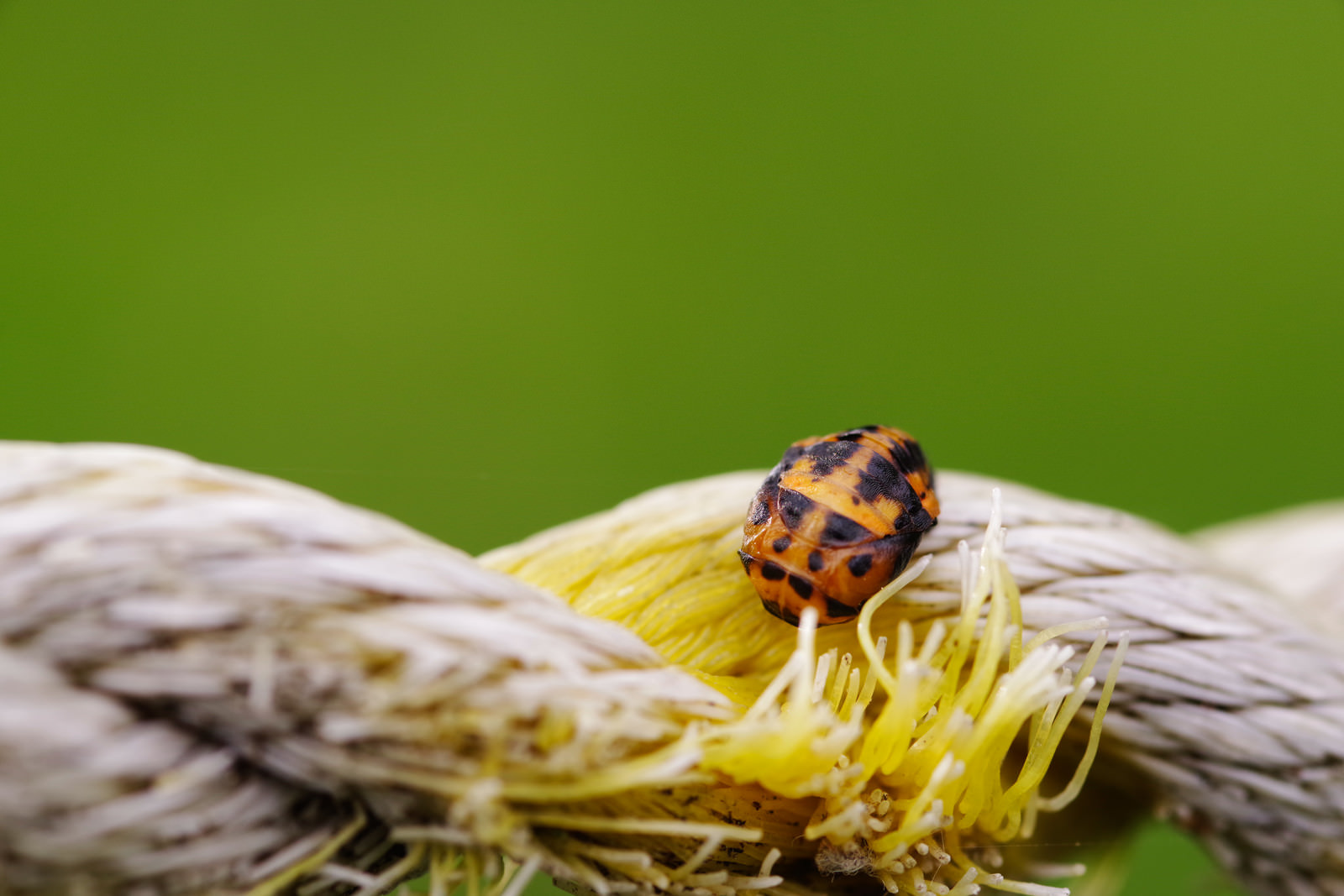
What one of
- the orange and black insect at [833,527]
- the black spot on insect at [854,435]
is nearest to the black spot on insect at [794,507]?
the orange and black insect at [833,527]

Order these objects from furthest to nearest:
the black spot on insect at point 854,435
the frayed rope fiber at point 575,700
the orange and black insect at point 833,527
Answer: the black spot on insect at point 854,435, the orange and black insect at point 833,527, the frayed rope fiber at point 575,700

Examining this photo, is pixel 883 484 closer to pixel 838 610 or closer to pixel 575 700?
pixel 838 610

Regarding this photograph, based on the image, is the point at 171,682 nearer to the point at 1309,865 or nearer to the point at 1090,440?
the point at 1309,865

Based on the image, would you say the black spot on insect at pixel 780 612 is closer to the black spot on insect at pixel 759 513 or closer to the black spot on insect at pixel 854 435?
the black spot on insect at pixel 759 513

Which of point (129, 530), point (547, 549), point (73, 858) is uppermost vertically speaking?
point (129, 530)

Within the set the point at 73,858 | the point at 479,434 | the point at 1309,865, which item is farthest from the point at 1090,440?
the point at 73,858

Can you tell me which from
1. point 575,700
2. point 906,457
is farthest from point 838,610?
point 575,700
